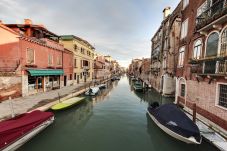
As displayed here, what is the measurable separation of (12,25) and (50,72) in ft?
27.0

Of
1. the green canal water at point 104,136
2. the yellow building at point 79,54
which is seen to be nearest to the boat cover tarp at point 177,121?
the green canal water at point 104,136

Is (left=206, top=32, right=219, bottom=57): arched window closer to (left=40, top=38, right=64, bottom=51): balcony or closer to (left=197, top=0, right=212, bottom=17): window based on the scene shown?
(left=197, top=0, right=212, bottom=17): window

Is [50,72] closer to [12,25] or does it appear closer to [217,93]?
[12,25]

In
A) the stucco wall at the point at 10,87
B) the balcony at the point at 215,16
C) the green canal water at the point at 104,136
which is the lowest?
the green canal water at the point at 104,136

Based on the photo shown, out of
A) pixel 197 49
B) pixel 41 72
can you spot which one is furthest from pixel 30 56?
pixel 197 49

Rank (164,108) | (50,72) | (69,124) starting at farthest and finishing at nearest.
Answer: (50,72), (69,124), (164,108)

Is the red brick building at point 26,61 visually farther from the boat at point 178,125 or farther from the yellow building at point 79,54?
the boat at point 178,125

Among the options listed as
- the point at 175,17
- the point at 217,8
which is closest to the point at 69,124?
the point at 217,8

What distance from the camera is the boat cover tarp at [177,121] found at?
778 centimetres

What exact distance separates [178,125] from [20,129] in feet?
30.8

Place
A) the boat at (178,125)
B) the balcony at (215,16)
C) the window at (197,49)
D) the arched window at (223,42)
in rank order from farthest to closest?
1. the window at (197,49)
2. the arched window at (223,42)
3. the balcony at (215,16)
4. the boat at (178,125)

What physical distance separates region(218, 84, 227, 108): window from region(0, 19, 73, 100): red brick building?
19.3 m

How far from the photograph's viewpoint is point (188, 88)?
14.1 meters

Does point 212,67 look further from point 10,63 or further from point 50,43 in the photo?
point 50,43
